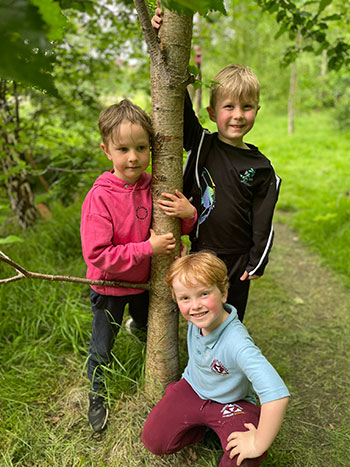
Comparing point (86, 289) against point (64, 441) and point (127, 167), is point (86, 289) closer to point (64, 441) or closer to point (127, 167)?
point (64, 441)

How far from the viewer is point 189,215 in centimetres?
170

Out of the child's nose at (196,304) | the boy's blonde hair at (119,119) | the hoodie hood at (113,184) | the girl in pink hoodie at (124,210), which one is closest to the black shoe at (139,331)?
the girl in pink hoodie at (124,210)


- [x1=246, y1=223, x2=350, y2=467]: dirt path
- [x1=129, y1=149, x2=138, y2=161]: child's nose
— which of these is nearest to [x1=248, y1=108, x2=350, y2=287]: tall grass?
[x1=246, y1=223, x2=350, y2=467]: dirt path

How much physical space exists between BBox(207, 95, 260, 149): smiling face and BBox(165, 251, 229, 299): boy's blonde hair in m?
0.64

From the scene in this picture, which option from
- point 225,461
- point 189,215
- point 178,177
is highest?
point 178,177

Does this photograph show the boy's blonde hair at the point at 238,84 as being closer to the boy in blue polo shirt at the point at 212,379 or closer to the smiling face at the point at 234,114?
the smiling face at the point at 234,114

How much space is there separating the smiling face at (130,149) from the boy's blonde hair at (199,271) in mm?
450

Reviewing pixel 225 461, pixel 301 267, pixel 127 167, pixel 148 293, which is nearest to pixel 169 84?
pixel 127 167

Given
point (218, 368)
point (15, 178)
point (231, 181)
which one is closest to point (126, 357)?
point (218, 368)

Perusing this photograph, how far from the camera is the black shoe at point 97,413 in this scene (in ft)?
6.14

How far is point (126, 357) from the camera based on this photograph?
2.15 meters

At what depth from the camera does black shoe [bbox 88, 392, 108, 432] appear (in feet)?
6.14

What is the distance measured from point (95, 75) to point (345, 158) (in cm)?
543

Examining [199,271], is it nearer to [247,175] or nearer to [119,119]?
[247,175]
